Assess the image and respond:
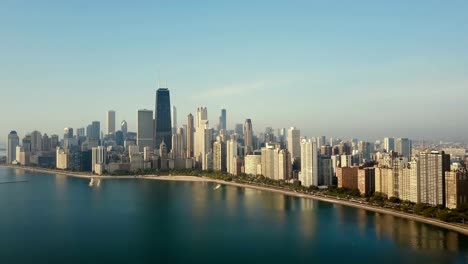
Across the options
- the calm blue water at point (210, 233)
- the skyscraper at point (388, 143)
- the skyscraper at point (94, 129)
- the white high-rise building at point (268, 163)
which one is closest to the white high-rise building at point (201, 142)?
the white high-rise building at point (268, 163)

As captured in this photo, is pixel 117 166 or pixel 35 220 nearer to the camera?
pixel 35 220

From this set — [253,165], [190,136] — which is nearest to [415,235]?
[253,165]

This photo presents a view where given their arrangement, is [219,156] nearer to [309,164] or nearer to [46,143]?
[309,164]

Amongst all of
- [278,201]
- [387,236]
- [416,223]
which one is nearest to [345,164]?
[278,201]

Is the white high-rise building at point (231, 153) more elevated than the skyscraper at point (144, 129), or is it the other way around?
the skyscraper at point (144, 129)

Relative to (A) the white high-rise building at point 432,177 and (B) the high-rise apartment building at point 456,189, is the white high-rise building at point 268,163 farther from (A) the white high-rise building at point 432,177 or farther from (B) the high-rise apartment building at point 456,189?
(B) the high-rise apartment building at point 456,189

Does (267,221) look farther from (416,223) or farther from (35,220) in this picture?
(35,220)
